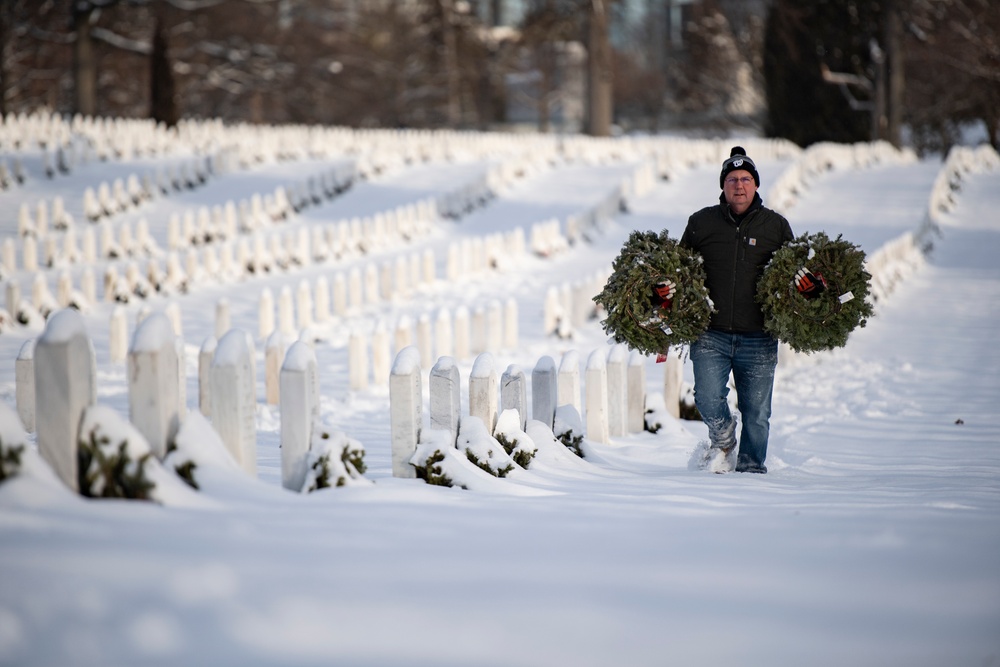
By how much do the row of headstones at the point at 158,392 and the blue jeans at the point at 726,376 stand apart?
7.24ft

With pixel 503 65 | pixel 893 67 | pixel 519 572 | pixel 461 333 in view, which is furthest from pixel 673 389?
pixel 503 65

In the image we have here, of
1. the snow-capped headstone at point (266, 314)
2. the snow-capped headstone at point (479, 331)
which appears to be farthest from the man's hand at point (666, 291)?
the snow-capped headstone at point (266, 314)

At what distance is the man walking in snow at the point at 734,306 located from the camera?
488 cm

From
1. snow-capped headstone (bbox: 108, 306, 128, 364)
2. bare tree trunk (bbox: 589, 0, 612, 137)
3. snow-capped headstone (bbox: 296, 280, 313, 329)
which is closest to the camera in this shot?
snow-capped headstone (bbox: 108, 306, 128, 364)

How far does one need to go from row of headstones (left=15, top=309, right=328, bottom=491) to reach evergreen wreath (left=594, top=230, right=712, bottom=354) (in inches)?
74.6

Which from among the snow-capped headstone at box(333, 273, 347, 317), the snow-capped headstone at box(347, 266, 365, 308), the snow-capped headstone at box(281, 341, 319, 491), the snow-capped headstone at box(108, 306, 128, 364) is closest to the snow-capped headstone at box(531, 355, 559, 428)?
the snow-capped headstone at box(281, 341, 319, 491)

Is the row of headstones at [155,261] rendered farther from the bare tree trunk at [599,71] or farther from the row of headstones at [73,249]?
the bare tree trunk at [599,71]

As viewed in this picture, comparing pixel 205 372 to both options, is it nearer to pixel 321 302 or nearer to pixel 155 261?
pixel 321 302

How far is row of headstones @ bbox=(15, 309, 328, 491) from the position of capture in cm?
275

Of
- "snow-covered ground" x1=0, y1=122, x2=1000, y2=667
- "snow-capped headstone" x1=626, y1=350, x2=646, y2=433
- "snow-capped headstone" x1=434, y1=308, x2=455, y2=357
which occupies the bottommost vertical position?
"snow-covered ground" x1=0, y1=122, x2=1000, y2=667

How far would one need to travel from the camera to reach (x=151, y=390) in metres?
2.97

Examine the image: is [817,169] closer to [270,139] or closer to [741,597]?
[270,139]

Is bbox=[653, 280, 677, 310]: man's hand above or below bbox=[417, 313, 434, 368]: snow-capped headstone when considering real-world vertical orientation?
above

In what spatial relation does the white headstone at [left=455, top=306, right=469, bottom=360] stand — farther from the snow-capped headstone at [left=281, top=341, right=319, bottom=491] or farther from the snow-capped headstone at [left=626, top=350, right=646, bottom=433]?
the snow-capped headstone at [left=281, top=341, right=319, bottom=491]
